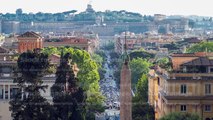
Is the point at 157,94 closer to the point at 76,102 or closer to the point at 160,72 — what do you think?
the point at 160,72

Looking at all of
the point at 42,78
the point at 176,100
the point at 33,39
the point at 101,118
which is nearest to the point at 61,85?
the point at 42,78

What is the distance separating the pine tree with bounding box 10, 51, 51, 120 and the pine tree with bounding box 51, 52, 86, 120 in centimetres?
102

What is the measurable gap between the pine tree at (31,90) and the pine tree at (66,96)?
1016 mm

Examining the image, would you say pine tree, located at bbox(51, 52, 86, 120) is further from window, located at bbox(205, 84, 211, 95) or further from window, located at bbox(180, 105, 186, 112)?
window, located at bbox(205, 84, 211, 95)

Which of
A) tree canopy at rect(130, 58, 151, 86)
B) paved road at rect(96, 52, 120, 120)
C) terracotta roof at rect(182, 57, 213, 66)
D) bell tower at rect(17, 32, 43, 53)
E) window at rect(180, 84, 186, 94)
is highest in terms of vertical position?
terracotta roof at rect(182, 57, 213, 66)

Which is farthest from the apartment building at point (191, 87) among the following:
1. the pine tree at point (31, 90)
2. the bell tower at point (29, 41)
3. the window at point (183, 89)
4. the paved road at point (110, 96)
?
the bell tower at point (29, 41)

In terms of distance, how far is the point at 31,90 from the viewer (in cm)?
4172

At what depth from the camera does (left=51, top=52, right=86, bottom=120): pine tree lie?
43.3 metres

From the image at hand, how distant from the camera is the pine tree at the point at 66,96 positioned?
43.3m

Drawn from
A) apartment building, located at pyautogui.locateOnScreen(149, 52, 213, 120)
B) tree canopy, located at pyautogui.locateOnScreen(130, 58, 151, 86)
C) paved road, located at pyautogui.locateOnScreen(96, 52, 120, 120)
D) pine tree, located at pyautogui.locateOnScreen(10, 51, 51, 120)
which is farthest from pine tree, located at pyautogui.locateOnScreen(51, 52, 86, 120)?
tree canopy, located at pyautogui.locateOnScreen(130, 58, 151, 86)

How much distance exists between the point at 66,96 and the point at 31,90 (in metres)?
2.52

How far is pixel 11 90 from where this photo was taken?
1822 inches

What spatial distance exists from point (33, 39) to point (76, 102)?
51.3 meters

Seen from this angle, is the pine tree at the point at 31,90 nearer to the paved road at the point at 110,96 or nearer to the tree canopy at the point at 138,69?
the paved road at the point at 110,96
